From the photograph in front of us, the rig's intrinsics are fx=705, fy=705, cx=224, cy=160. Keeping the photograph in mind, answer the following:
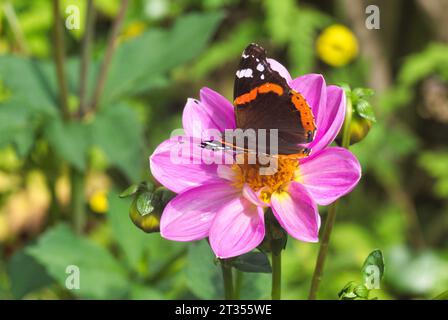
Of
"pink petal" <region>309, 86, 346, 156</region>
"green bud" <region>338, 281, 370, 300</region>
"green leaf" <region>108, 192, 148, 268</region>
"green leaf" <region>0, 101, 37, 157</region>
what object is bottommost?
"green leaf" <region>108, 192, 148, 268</region>

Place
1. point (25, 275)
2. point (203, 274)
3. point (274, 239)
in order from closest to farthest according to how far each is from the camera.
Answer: point (274, 239)
point (203, 274)
point (25, 275)

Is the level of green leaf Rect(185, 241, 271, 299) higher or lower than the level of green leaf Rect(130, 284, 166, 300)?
higher

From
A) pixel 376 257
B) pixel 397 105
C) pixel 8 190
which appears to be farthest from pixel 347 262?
pixel 376 257

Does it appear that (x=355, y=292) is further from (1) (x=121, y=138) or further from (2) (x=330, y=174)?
(1) (x=121, y=138)

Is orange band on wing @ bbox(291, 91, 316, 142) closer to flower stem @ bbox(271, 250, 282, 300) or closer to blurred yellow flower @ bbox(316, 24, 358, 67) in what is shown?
flower stem @ bbox(271, 250, 282, 300)

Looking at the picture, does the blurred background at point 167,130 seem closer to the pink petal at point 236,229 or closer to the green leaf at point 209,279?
the green leaf at point 209,279

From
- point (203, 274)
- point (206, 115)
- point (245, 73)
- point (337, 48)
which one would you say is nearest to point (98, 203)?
point (337, 48)

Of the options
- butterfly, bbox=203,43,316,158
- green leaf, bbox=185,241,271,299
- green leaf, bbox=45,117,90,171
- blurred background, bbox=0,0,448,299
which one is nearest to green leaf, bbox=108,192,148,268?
blurred background, bbox=0,0,448,299
